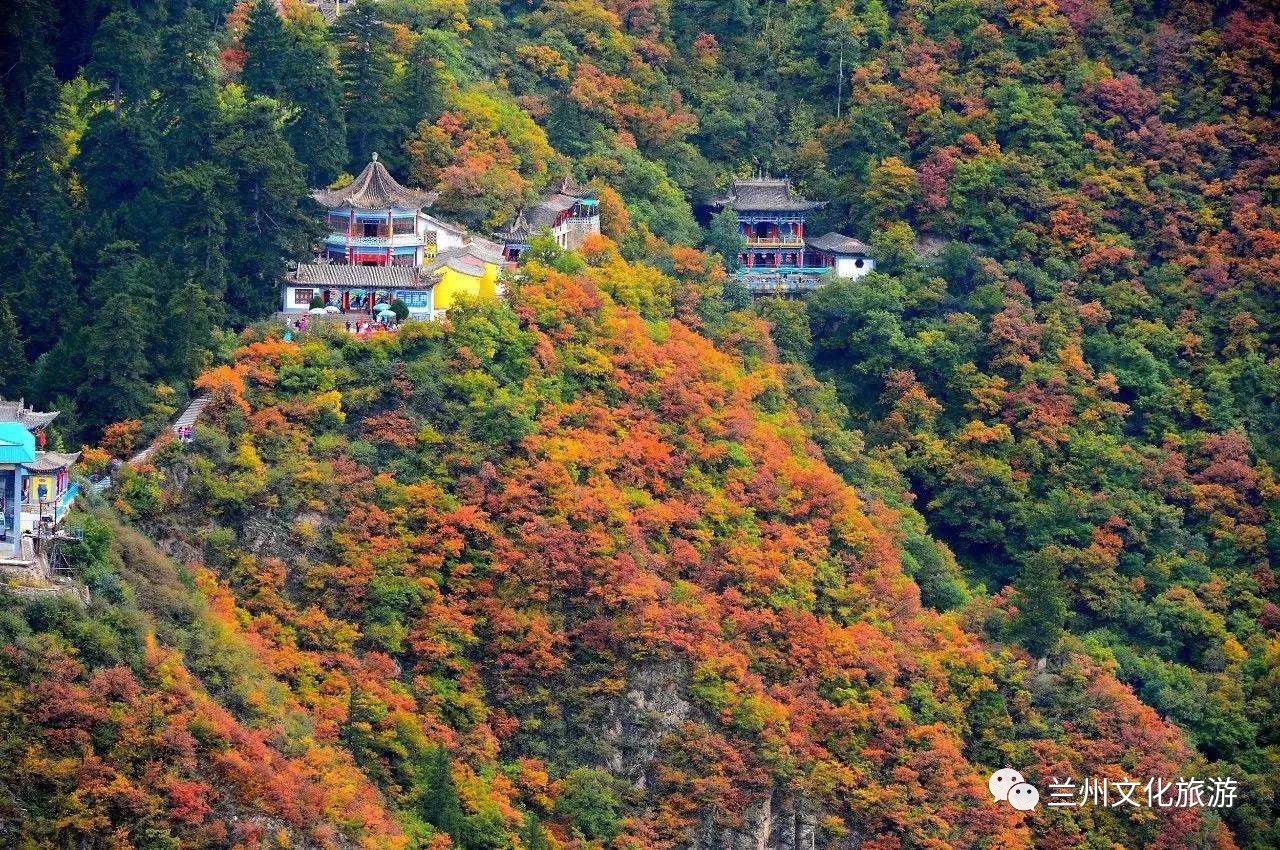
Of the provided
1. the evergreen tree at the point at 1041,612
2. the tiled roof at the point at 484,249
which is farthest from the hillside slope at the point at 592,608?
the tiled roof at the point at 484,249

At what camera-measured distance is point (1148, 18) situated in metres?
80.4

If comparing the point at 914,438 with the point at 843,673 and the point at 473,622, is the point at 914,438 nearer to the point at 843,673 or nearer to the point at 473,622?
the point at 843,673

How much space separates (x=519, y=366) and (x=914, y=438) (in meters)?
13.7

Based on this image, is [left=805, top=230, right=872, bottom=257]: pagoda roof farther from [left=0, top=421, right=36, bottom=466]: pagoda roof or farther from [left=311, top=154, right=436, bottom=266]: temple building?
[left=0, top=421, right=36, bottom=466]: pagoda roof

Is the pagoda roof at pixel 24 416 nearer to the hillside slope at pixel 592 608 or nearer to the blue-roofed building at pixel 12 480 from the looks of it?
the hillside slope at pixel 592 608

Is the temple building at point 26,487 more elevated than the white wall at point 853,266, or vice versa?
the white wall at point 853,266

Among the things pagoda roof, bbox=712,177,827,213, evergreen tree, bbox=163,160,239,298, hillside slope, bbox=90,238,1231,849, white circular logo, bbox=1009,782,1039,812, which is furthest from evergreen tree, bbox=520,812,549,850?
pagoda roof, bbox=712,177,827,213

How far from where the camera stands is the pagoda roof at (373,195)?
62.9m

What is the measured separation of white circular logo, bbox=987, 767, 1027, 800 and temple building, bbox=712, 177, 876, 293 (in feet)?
57.8

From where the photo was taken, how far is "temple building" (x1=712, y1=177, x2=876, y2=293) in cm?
7475

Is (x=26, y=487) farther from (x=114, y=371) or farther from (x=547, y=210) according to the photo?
(x=547, y=210)

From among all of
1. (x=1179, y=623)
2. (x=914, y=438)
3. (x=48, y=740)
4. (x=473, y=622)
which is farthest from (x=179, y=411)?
(x=1179, y=623)

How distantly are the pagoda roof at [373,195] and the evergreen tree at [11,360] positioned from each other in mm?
8280

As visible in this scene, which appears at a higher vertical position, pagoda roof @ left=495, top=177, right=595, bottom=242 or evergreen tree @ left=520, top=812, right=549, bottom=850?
pagoda roof @ left=495, top=177, right=595, bottom=242
